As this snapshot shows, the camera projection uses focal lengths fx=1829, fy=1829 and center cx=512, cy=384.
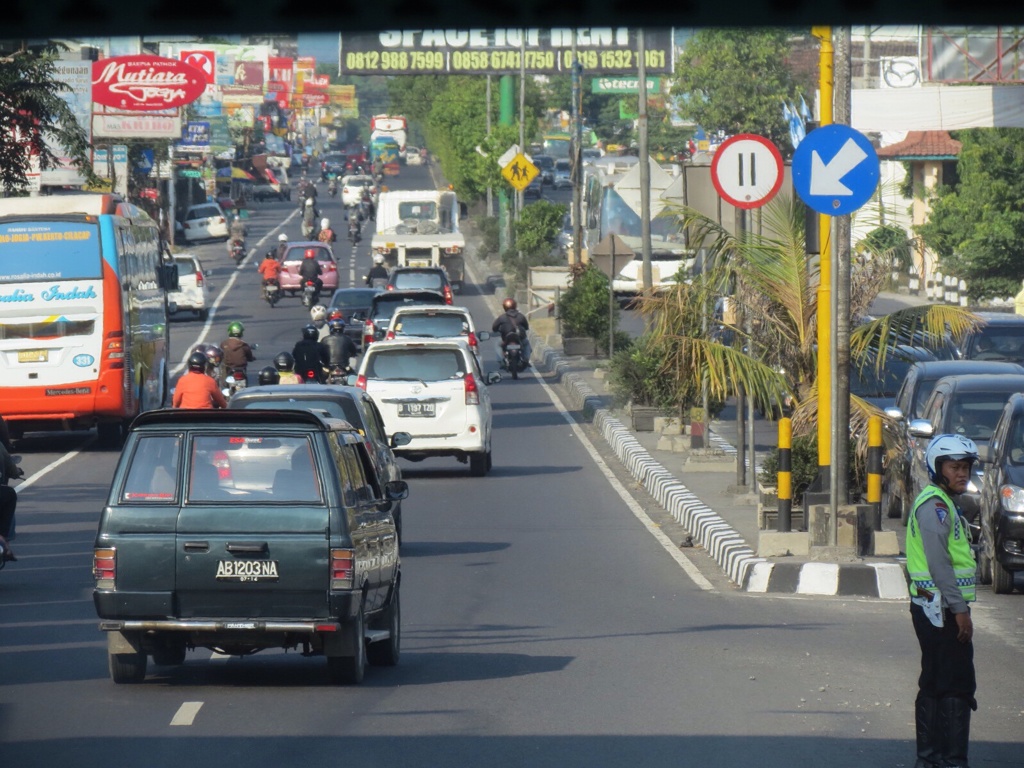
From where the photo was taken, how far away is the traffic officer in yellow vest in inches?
310

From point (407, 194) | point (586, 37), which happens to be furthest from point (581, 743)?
point (586, 37)

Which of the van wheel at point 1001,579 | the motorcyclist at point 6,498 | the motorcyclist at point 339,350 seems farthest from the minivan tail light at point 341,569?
the motorcyclist at point 339,350

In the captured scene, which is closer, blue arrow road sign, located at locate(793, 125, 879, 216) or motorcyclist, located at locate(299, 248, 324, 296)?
blue arrow road sign, located at locate(793, 125, 879, 216)

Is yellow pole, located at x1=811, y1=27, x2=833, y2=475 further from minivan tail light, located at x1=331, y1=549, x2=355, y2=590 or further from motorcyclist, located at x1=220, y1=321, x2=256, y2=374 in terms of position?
motorcyclist, located at x1=220, y1=321, x2=256, y2=374

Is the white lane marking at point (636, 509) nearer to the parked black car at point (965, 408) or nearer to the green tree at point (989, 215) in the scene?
the parked black car at point (965, 408)

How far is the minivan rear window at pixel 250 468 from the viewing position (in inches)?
387

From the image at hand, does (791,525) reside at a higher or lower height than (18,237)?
lower

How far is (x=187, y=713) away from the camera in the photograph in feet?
30.5

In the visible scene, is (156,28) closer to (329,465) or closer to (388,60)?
(329,465)

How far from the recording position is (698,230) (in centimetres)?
1728

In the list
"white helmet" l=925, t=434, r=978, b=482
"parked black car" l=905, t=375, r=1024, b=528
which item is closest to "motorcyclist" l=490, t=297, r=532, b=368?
"parked black car" l=905, t=375, r=1024, b=528

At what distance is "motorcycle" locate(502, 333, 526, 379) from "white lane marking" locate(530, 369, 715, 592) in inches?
215

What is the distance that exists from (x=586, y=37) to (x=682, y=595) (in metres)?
51.3

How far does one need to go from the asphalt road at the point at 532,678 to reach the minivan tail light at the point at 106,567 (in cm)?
62
